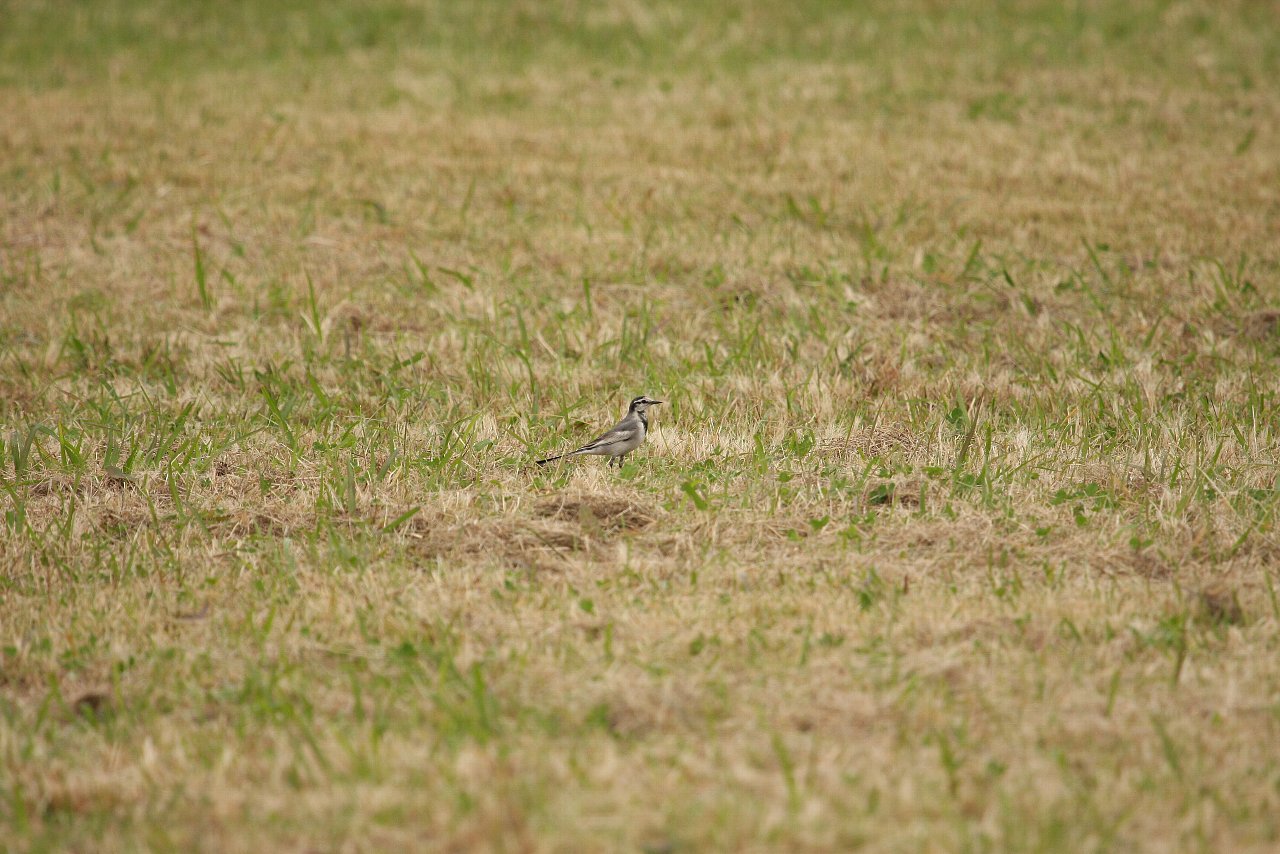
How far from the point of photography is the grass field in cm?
441

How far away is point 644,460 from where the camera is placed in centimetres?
745

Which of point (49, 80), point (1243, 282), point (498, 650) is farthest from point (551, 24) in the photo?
point (498, 650)

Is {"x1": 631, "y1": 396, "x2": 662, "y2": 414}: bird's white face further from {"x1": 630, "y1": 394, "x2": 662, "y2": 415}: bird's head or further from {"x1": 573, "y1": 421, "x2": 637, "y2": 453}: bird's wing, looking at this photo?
{"x1": 573, "y1": 421, "x2": 637, "y2": 453}: bird's wing

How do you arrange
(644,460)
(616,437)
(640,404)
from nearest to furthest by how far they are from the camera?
(616,437), (644,460), (640,404)

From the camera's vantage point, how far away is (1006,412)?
8.42 m

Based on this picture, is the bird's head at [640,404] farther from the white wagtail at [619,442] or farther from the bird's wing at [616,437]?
the bird's wing at [616,437]

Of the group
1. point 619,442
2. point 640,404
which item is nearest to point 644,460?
point 619,442

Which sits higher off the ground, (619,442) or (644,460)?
(619,442)

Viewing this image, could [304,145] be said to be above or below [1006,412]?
above

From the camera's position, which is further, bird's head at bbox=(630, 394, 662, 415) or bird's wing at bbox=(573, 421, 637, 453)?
bird's head at bbox=(630, 394, 662, 415)

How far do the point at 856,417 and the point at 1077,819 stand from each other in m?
4.34

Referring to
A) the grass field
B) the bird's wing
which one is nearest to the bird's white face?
the grass field

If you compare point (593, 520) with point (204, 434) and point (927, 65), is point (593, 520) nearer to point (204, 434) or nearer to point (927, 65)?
point (204, 434)

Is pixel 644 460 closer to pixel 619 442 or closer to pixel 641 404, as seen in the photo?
pixel 619 442
